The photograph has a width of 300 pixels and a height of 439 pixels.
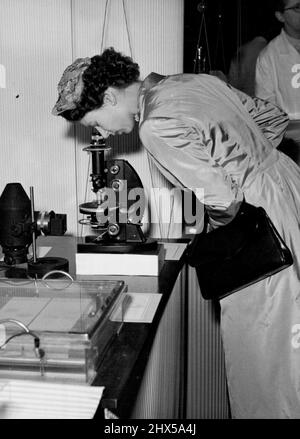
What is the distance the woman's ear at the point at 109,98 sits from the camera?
219 centimetres

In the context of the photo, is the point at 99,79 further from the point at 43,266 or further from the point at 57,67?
the point at 57,67

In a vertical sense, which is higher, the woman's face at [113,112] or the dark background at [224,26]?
the dark background at [224,26]

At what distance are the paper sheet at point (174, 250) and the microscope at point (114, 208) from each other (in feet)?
0.71

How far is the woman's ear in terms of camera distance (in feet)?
7.19

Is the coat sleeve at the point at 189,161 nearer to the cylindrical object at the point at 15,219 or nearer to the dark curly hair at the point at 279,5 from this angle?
the cylindrical object at the point at 15,219

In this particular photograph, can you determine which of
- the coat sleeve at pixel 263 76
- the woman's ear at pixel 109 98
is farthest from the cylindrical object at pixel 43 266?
the coat sleeve at pixel 263 76

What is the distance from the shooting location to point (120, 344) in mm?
1448

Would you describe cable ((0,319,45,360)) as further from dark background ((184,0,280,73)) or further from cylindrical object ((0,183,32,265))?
dark background ((184,0,280,73))

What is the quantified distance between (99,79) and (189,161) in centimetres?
43

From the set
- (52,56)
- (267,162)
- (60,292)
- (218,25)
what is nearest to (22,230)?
(60,292)

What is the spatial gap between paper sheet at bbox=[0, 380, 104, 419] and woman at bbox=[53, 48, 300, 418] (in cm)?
102

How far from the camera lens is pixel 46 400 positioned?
45.4 inches

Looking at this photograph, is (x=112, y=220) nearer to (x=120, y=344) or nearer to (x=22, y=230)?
(x=22, y=230)

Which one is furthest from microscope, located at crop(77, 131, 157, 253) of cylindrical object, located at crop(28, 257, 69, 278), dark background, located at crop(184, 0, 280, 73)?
dark background, located at crop(184, 0, 280, 73)
